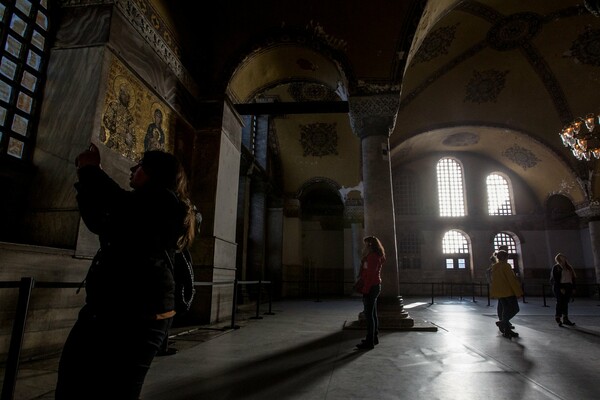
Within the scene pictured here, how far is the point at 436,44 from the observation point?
1190cm

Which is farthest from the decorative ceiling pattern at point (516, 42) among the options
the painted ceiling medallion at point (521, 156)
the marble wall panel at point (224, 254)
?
the marble wall panel at point (224, 254)

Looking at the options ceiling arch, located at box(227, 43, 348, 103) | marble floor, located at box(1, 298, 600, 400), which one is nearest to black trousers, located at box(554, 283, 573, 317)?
marble floor, located at box(1, 298, 600, 400)

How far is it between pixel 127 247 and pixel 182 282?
0.29 metres

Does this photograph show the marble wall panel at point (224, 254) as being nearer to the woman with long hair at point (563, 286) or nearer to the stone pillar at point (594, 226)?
the woman with long hair at point (563, 286)

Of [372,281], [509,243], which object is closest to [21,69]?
[372,281]

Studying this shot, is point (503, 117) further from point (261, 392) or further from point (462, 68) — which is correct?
point (261, 392)

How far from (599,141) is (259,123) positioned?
10.7 metres

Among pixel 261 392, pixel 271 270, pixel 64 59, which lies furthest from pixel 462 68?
pixel 261 392

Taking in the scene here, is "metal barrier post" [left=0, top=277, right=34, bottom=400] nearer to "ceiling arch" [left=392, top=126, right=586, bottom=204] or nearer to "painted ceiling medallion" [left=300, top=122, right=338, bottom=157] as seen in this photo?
"painted ceiling medallion" [left=300, top=122, right=338, bottom=157]

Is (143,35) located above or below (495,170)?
below

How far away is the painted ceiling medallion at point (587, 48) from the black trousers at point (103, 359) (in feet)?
51.6

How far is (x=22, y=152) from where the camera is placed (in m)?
4.08

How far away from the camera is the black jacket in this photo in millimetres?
1128

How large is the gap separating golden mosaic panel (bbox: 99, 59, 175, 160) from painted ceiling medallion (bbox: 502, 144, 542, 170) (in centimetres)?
1693
